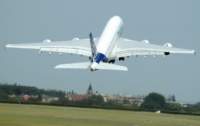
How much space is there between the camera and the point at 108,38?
158 m

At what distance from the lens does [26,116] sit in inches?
5192

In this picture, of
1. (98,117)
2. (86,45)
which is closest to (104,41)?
(86,45)

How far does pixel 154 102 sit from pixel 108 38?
41.1m

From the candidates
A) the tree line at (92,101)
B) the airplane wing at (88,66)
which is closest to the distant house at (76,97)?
the tree line at (92,101)

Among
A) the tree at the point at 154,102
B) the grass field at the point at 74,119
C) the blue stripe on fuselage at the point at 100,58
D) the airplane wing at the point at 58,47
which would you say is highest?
the airplane wing at the point at 58,47

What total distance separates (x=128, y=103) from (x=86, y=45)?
143 ft

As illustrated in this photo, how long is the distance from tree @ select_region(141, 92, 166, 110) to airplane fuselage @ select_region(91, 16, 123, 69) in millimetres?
25103

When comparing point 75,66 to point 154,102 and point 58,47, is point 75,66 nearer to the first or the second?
point 58,47

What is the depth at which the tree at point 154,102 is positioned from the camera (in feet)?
633

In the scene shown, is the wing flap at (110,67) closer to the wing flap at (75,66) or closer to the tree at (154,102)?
the wing flap at (75,66)

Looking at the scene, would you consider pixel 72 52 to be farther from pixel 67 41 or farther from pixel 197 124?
pixel 197 124

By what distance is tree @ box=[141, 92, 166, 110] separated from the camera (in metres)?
193

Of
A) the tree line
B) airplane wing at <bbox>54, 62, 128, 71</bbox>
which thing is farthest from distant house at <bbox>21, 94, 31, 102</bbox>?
airplane wing at <bbox>54, 62, 128, 71</bbox>

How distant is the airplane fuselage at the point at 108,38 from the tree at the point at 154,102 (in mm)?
25103
